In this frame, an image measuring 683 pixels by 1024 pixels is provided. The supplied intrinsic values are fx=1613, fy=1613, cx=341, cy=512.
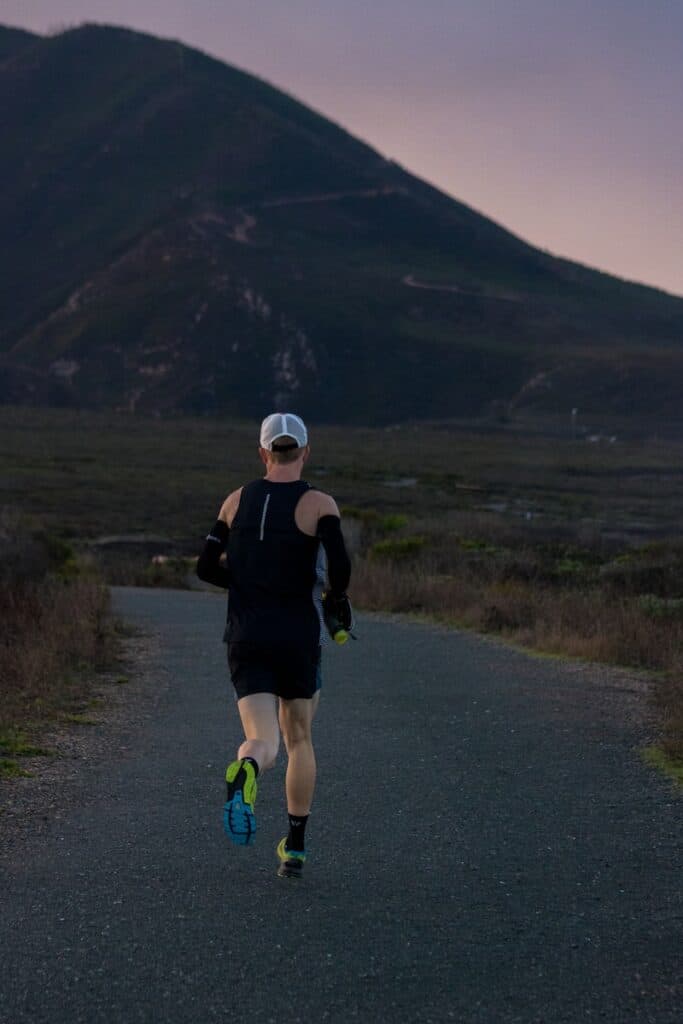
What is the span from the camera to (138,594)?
89.6ft

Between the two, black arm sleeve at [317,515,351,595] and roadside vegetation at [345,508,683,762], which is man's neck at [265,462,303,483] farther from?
roadside vegetation at [345,508,683,762]

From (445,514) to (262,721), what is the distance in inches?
1651

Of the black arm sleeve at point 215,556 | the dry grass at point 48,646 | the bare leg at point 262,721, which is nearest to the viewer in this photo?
the bare leg at point 262,721

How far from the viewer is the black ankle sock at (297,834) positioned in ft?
22.7

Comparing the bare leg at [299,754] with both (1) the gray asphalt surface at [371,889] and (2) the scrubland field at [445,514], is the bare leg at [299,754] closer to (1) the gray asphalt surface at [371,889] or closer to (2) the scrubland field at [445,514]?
(1) the gray asphalt surface at [371,889]

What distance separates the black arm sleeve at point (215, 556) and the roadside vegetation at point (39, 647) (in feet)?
9.13

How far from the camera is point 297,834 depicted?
6.91 metres

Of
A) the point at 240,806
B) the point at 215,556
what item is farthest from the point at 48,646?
the point at 240,806

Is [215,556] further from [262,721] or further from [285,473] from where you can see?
[262,721]

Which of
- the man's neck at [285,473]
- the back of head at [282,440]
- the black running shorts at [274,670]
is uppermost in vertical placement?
the back of head at [282,440]

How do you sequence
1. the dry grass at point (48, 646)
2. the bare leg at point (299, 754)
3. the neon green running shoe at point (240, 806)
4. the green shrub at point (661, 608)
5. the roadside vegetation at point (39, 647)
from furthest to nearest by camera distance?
the green shrub at point (661, 608)
the dry grass at point (48, 646)
the roadside vegetation at point (39, 647)
the bare leg at point (299, 754)
the neon green running shoe at point (240, 806)

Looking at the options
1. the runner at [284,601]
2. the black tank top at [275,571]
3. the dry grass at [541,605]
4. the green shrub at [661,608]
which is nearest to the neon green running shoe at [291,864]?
the runner at [284,601]

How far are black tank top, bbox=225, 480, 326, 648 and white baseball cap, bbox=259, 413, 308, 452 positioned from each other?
189 mm

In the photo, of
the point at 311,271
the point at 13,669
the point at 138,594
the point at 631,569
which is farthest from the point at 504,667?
the point at 311,271
